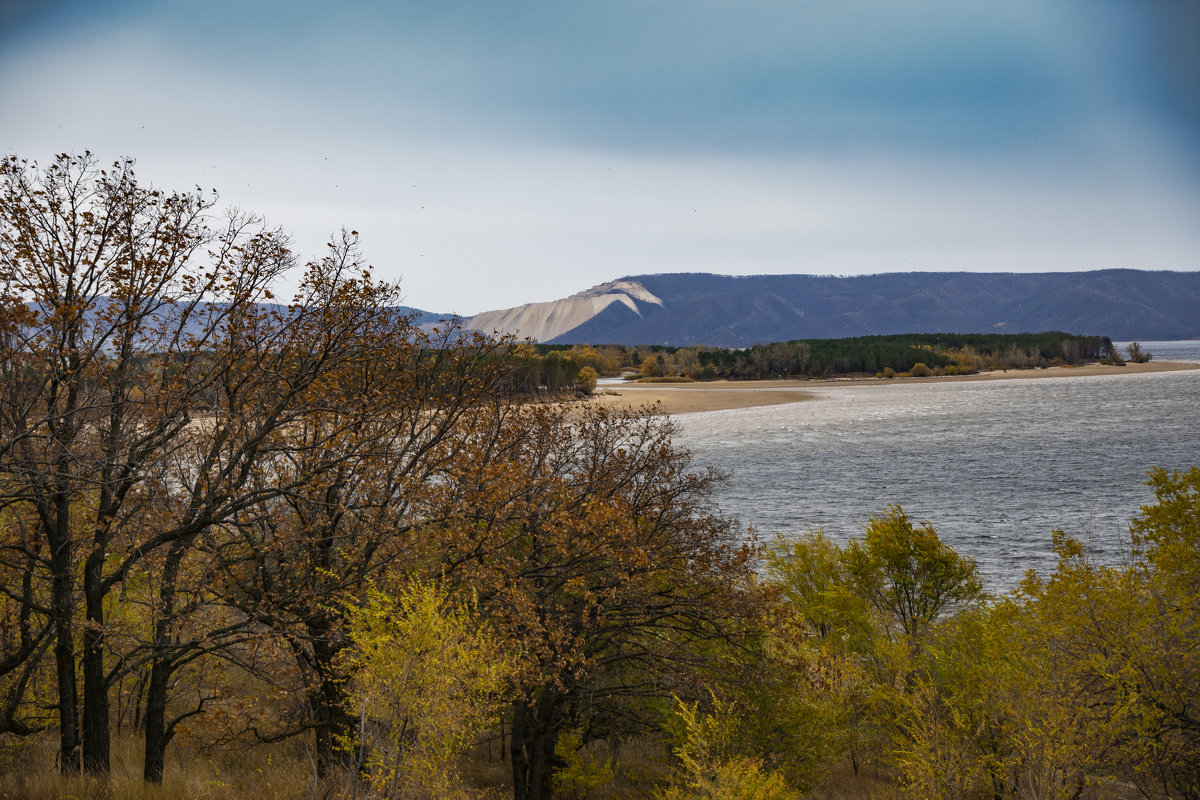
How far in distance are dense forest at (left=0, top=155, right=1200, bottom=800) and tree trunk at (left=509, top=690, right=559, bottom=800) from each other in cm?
9

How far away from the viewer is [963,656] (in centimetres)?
2317

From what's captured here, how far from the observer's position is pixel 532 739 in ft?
61.5

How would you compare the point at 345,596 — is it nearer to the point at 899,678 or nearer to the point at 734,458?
the point at 899,678

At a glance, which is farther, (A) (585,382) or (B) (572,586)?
(A) (585,382)

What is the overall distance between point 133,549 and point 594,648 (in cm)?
951

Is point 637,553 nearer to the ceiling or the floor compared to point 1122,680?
nearer to the ceiling

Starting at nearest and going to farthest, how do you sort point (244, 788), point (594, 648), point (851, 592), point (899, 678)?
1. point (244, 788)
2. point (594, 648)
3. point (899, 678)
4. point (851, 592)

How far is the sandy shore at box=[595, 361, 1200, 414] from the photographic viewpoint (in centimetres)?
12451

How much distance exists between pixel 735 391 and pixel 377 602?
5752 inches

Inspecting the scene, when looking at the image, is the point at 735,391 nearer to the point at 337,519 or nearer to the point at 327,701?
the point at 337,519

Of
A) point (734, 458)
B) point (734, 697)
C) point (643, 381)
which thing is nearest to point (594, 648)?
point (734, 697)

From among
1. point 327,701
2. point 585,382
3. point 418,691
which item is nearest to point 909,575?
point 327,701

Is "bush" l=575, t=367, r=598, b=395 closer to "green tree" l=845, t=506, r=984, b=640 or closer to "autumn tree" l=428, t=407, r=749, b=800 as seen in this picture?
"green tree" l=845, t=506, r=984, b=640

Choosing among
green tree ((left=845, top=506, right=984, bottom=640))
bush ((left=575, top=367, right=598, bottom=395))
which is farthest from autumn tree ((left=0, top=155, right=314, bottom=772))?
bush ((left=575, top=367, right=598, bottom=395))
